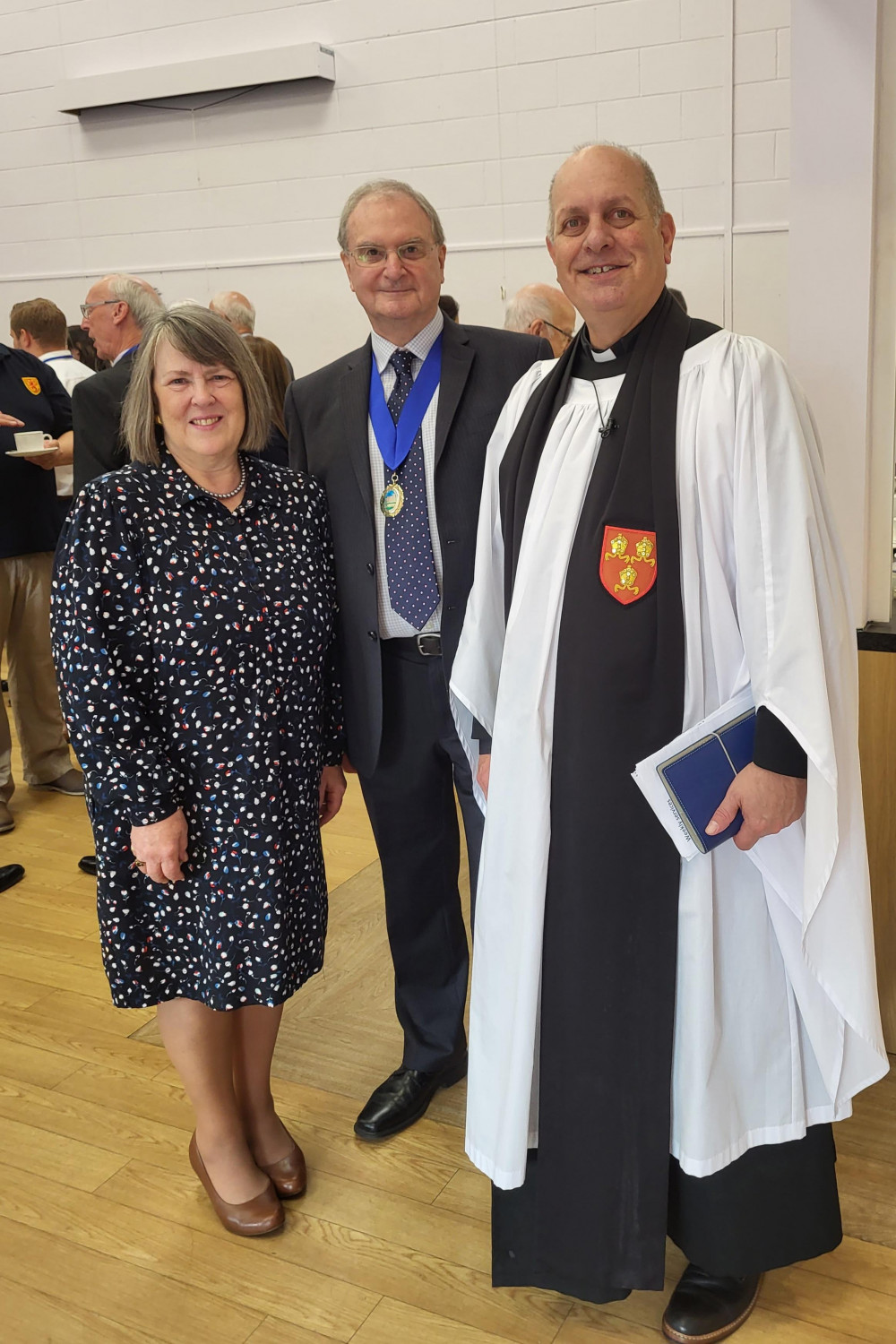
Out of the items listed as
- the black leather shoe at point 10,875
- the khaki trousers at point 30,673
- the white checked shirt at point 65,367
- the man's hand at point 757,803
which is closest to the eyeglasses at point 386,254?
the man's hand at point 757,803

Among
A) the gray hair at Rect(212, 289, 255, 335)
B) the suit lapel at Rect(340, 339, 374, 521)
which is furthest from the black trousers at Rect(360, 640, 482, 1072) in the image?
the gray hair at Rect(212, 289, 255, 335)

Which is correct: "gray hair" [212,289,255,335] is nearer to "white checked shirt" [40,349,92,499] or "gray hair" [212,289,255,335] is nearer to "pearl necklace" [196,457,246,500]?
"white checked shirt" [40,349,92,499]

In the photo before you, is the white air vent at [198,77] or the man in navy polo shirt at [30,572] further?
the white air vent at [198,77]

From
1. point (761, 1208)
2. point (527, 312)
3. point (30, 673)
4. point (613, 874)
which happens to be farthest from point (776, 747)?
point (30, 673)

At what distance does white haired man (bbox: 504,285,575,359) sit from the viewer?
4449 mm

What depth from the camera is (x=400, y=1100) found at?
261cm

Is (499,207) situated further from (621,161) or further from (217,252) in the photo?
(621,161)

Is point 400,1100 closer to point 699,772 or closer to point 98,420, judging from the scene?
point 699,772

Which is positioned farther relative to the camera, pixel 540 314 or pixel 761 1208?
pixel 540 314

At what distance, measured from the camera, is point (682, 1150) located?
6.20 feet

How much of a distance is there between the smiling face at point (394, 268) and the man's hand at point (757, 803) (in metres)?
1.14

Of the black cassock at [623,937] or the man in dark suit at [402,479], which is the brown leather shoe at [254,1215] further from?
the black cassock at [623,937]

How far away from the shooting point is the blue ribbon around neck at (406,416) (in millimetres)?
2322

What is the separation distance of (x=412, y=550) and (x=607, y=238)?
0.70 metres
